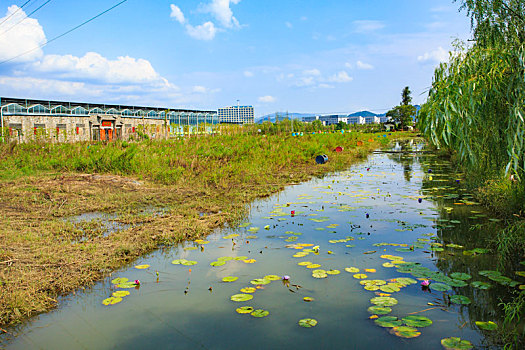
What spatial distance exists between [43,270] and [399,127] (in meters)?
56.5

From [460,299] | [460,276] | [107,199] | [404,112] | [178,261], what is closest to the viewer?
[460,299]

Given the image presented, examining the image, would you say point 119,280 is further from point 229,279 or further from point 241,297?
point 241,297

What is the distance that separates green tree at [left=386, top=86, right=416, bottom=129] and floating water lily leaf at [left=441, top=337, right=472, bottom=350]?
52684 millimetres

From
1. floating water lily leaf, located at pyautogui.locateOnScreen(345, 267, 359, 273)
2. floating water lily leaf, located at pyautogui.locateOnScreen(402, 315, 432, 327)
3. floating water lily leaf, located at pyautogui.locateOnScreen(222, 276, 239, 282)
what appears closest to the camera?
floating water lily leaf, located at pyautogui.locateOnScreen(402, 315, 432, 327)

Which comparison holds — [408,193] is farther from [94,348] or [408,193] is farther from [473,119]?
[94,348]

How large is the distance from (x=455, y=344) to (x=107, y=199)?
5.57m

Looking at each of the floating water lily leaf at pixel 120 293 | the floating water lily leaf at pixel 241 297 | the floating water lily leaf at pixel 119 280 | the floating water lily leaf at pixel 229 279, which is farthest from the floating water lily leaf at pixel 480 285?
the floating water lily leaf at pixel 119 280

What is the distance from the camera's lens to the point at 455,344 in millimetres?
2223

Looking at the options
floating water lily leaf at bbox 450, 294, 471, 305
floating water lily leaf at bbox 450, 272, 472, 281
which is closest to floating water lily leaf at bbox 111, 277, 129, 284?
floating water lily leaf at bbox 450, 294, 471, 305

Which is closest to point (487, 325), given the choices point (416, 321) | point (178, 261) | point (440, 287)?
point (416, 321)

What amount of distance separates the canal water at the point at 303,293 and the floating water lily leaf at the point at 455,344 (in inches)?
1.6

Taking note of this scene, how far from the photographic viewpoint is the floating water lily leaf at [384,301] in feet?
8.96

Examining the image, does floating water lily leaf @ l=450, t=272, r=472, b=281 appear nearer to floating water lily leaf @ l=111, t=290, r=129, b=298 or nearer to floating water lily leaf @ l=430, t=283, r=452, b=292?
→ floating water lily leaf @ l=430, t=283, r=452, b=292

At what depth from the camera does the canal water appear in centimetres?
238
